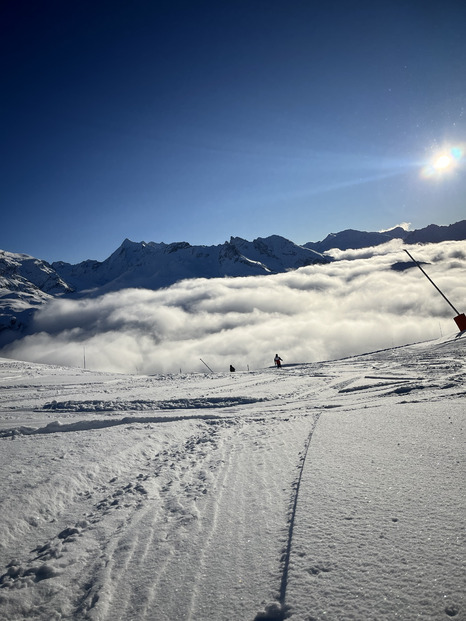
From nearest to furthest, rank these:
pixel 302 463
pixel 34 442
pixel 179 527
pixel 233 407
Result: 1. pixel 179 527
2. pixel 302 463
3. pixel 34 442
4. pixel 233 407

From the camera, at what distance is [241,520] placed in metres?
3.90

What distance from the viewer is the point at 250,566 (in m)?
3.08

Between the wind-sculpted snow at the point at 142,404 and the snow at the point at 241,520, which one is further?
the wind-sculpted snow at the point at 142,404

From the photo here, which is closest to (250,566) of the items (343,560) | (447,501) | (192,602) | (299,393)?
(192,602)

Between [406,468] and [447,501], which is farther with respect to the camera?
[406,468]

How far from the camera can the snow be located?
2676 mm

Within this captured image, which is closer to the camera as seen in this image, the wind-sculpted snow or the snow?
the snow

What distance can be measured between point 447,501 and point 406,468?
103 centimetres

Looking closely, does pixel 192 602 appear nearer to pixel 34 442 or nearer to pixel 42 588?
pixel 42 588

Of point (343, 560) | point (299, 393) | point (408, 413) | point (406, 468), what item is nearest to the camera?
point (343, 560)

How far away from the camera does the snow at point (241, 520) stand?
268 cm

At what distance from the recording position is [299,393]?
13453mm

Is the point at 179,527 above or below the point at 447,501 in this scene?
below

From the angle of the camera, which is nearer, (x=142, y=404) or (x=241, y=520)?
(x=241, y=520)
